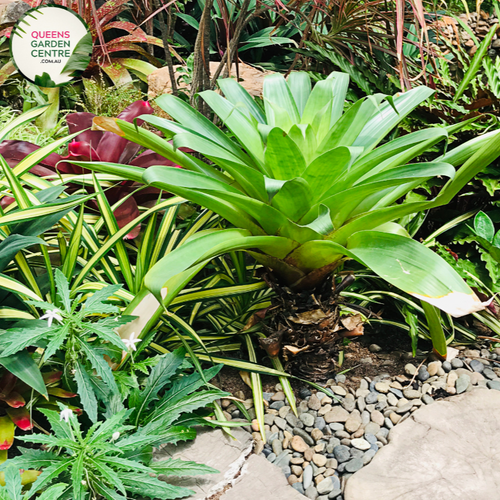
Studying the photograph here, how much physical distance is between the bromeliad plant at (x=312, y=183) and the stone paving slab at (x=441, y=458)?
23 cm

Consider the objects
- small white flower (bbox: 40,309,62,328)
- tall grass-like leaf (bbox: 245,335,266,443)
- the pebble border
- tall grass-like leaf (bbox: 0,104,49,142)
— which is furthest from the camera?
tall grass-like leaf (bbox: 0,104,49,142)

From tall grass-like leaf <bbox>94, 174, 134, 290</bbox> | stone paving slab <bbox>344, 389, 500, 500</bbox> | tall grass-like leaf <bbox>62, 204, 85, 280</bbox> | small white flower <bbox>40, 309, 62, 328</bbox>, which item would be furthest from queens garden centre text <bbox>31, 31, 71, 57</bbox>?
stone paving slab <bbox>344, 389, 500, 500</bbox>

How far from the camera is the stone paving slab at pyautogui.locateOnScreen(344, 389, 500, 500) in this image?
1208 mm

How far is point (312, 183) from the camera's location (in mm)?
1311

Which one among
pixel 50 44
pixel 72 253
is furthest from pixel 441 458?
pixel 50 44

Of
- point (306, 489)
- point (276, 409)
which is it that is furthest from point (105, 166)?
point (306, 489)

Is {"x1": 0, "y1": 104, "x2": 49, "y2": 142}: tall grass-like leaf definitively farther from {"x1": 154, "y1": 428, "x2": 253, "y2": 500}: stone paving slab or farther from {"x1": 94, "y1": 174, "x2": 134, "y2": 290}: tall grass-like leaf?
{"x1": 154, "y1": 428, "x2": 253, "y2": 500}: stone paving slab

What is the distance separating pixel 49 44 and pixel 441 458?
8.32ft

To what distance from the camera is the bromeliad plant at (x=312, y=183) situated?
3.83ft

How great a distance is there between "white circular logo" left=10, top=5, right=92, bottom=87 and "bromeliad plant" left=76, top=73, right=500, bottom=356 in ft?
3.89

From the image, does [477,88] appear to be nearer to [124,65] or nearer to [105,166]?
[105,166]

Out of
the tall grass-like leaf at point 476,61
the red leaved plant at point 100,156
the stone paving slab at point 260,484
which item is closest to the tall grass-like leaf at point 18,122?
the red leaved plant at point 100,156

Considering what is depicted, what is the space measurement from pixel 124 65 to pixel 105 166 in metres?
2.46

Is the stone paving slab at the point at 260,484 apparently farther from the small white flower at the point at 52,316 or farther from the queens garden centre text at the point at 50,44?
the queens garden centre text at the point at 50,44
